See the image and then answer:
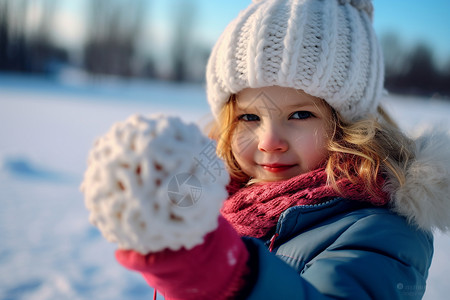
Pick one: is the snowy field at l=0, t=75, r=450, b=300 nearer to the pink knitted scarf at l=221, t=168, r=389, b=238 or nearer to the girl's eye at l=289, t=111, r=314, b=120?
the pink knitted scarf at l=221, t=168, r=389, b=238

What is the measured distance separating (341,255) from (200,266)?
1.28 ft

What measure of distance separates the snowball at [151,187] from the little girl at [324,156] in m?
0.18

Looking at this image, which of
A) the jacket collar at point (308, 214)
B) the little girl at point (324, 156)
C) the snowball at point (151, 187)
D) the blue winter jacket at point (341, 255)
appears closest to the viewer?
the snowball at point (151, 187)

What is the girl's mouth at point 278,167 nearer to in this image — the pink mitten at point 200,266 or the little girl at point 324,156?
the little girl at point 324,156

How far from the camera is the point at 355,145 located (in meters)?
1.06

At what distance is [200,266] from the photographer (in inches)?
21.3

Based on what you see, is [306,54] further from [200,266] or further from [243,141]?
[200,266]

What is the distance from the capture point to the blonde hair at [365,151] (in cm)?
96

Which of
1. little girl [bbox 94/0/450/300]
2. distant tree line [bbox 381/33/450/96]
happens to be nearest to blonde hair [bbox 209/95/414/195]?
little girl [bbox 94/0/450/300]

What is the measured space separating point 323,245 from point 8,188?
310 cm

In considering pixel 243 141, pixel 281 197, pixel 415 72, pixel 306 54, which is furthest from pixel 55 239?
pixel 415 72

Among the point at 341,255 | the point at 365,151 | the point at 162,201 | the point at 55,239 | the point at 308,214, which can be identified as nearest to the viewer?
the point at 162,201

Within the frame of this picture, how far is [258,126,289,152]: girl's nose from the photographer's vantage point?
1.01 meters

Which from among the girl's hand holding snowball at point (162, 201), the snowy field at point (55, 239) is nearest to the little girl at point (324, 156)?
the girl's hand holding snowball at point (162, 201)
